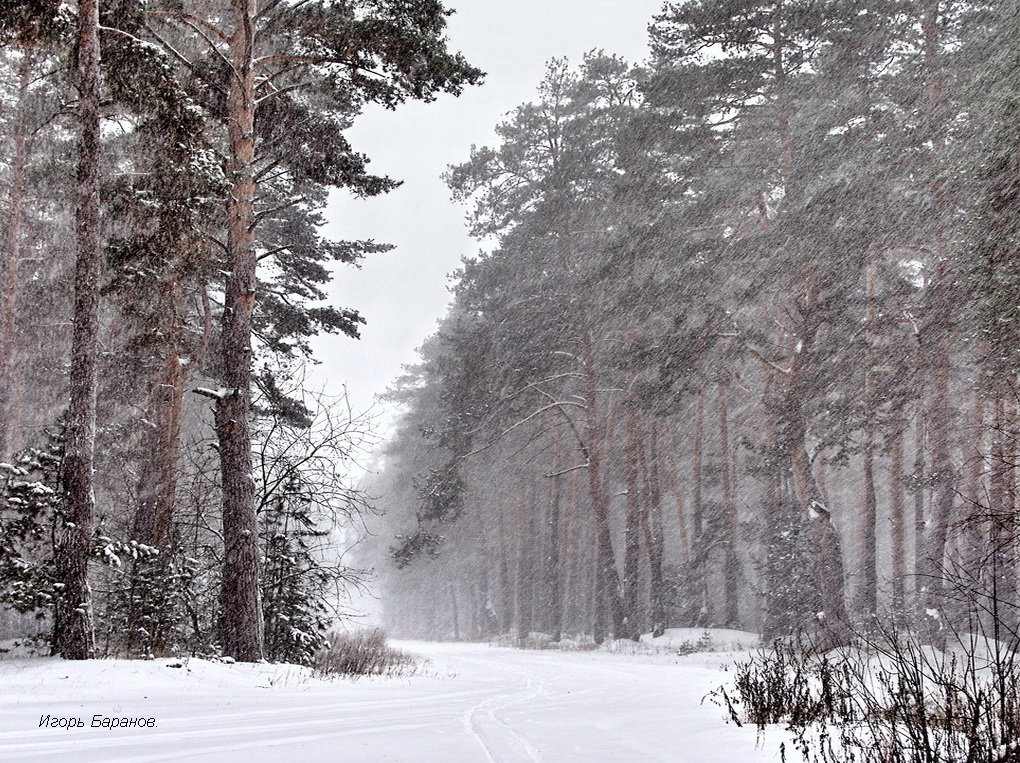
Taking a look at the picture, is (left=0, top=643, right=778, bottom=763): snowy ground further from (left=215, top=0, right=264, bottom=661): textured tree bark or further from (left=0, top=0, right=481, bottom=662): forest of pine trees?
(left=0, top=0, right=481, bottom=662): forest of pine trees

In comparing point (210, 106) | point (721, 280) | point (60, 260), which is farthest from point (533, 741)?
point (60, 260)

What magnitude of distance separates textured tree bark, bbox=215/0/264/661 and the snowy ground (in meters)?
0.89

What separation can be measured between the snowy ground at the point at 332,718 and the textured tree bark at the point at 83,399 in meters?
0.58

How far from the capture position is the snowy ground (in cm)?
462

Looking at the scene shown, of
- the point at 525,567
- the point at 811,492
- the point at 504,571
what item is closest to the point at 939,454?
the point at 811,492

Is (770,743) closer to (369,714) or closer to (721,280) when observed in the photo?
(369,714)

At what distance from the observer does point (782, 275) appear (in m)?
16.8

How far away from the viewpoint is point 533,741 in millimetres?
5418

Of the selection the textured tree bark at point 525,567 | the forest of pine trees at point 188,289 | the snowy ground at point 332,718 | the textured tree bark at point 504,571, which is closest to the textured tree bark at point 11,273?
the forest of pine trees at point 188,289

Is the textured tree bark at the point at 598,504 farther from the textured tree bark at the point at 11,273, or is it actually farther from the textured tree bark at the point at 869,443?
the textured tree bark at the point at 11,273

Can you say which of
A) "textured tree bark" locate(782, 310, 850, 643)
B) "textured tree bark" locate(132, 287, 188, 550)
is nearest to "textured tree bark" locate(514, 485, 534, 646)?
"textured tree bark" locate(782, 310, 850, 643)

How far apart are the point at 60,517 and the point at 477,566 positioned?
38348mm

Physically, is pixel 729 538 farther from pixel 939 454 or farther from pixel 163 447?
pixel 163 447

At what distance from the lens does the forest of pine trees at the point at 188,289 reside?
9.09 meters
